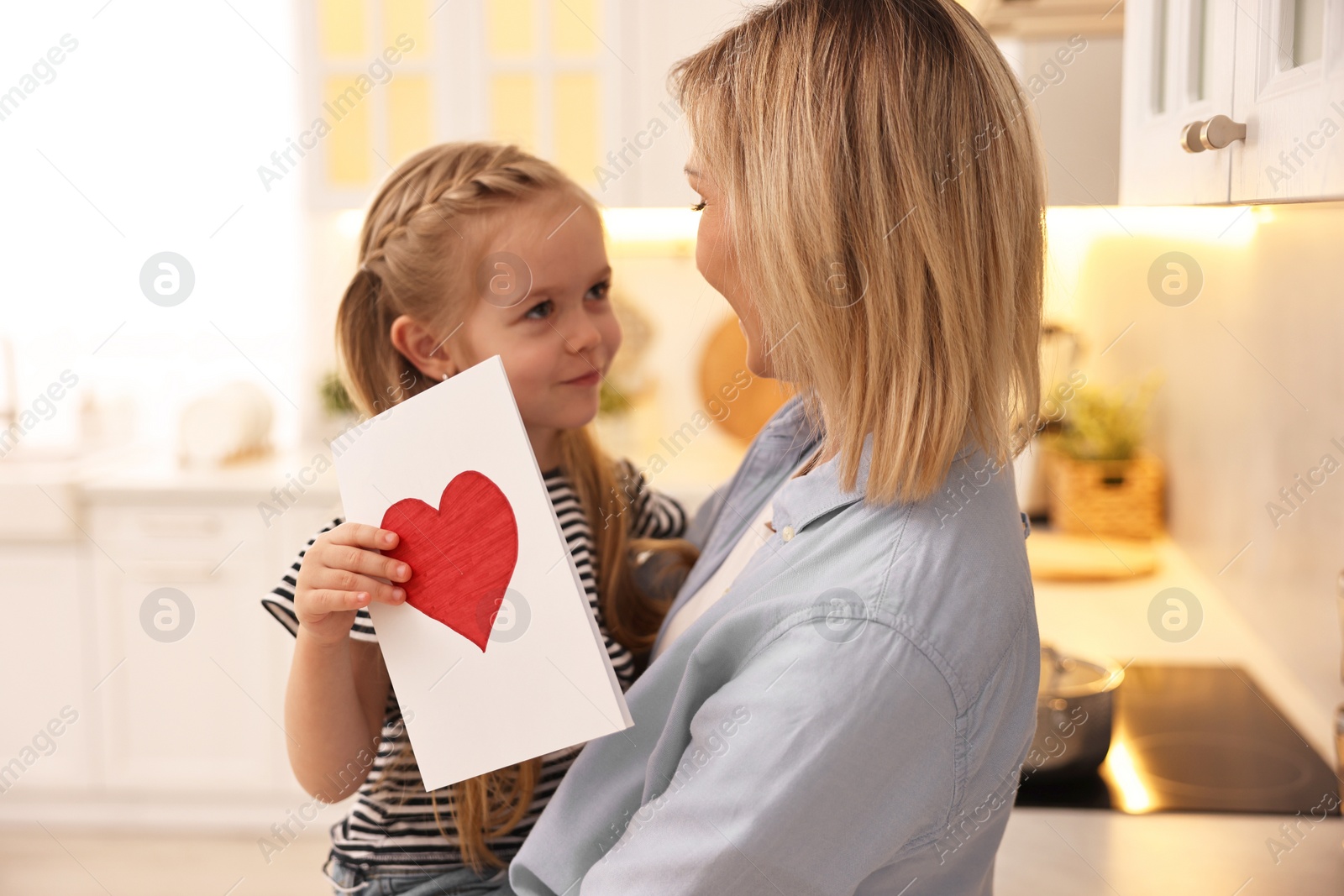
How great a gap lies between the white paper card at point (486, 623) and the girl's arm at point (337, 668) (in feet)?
0.07

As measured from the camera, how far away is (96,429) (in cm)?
290

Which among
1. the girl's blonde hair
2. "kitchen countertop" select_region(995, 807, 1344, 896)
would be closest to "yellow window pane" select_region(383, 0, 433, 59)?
the girl's blonde hair

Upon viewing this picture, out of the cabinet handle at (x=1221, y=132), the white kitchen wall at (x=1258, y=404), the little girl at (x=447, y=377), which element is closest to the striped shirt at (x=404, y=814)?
the little girl at (x=447, y=377)

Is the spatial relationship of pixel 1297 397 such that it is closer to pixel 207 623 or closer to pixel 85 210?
pixel 207 623

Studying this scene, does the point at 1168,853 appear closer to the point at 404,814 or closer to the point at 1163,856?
the point at 1163,856

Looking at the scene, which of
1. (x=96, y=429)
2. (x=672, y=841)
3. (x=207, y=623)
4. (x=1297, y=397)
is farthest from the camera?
(x=96, y=429)

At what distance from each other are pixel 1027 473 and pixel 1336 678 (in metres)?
1.22

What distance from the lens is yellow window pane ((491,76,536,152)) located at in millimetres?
2463

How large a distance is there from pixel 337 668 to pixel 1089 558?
5.20 ft

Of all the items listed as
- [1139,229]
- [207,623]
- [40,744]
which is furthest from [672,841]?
[40,744]

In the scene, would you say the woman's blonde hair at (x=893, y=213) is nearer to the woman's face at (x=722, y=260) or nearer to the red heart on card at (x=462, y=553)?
the woman's face at (x=722, y=260)

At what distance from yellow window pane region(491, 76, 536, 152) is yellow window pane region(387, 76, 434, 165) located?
0.16 metres

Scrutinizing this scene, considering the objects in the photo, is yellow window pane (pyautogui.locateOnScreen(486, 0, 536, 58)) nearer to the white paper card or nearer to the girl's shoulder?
the girl's shoulder

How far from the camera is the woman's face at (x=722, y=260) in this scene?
0.76 m
